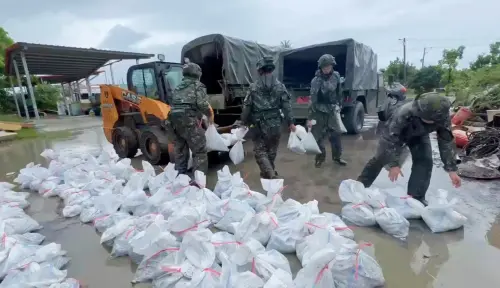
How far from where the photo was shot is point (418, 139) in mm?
2896

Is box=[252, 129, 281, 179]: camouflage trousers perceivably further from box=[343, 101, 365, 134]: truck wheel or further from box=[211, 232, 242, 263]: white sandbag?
box=[343, 101, 365, 134]: truck wheel

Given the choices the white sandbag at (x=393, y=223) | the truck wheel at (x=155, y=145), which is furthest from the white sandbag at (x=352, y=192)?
the truck wheel at (x=155, y=145)

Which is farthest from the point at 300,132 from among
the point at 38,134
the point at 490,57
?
the point at 490,57

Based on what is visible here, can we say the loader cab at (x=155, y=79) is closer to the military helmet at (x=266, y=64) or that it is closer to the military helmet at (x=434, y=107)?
the military helmet at (x=266, y=64)

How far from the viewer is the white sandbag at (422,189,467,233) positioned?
101 inches

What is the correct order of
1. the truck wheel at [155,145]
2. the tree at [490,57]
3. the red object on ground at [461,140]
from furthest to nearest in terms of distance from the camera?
the tree at [490,57]
the red object on ground at [461,140]
the truck wheel at [155,145]

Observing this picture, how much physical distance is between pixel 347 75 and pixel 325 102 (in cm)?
239

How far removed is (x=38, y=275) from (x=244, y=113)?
2551 mm

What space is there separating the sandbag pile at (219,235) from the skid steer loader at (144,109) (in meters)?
1.42

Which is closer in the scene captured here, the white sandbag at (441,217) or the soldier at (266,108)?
the white sandbag at (441,217)

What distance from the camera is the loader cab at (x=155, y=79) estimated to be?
508cm

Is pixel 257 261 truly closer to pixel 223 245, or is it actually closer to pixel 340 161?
pixel 223 245

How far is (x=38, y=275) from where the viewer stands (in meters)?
1.98

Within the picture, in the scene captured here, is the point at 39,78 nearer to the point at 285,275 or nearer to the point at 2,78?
the point at 2,78
